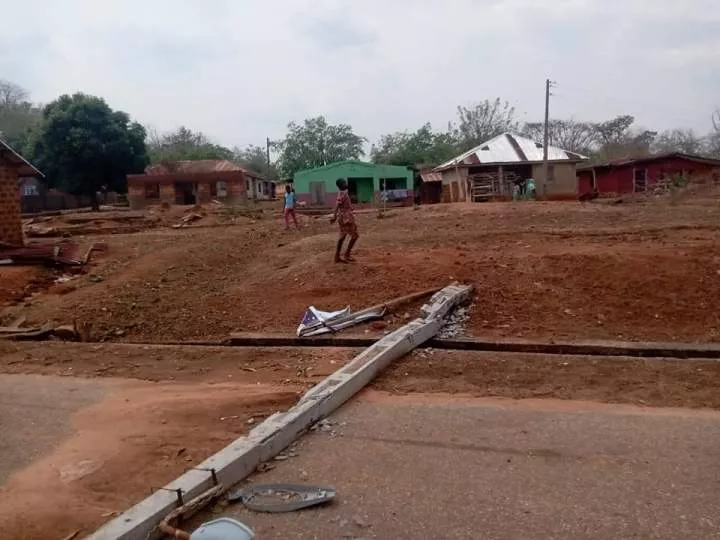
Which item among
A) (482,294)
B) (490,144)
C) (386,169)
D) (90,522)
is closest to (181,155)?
(386,169)

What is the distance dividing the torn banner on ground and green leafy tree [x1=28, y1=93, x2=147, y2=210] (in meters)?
36.1

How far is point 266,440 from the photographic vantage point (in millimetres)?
4176

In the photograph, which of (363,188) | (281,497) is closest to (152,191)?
(363,188)

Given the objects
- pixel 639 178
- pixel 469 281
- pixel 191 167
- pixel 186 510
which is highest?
pixel 191 167

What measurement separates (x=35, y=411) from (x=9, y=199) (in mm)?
13118

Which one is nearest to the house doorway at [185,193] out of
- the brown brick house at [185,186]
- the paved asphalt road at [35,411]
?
the brown brick house at [185,186]

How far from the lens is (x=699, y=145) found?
208 ft

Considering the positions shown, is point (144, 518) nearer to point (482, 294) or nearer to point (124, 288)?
point (482, 294)

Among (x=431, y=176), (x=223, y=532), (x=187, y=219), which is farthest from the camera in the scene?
(x=431, y=176)

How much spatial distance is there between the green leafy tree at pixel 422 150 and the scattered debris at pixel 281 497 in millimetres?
49919

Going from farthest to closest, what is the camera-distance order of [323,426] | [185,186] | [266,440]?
[185,186]
[323,426]
[266,440]

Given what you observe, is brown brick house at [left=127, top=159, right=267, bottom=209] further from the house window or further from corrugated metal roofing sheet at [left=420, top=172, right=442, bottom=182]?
corrugated metal roofing sheet at [left=420, top=172, right=442, bottom=182]

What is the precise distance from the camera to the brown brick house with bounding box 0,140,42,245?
1661 cm

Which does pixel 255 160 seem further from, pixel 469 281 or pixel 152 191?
pixel 469 281
